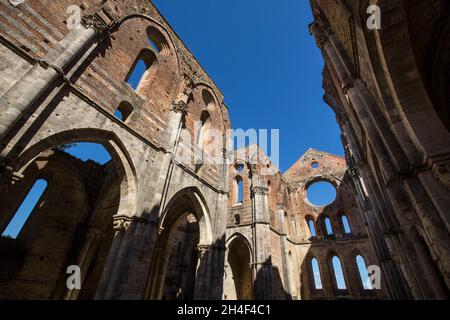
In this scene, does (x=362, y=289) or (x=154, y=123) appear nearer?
(x=154, y=123)

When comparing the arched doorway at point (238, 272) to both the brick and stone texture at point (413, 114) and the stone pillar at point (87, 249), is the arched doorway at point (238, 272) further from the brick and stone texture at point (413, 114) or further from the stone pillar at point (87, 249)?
the brick and stone texture at point (413, 114)

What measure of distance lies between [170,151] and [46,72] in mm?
4060

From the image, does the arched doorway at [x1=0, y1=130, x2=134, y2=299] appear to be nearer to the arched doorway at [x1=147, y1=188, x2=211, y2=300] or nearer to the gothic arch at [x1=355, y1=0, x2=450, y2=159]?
the arched doorway at [x1=147, y1=188, x2=211, y2=300]

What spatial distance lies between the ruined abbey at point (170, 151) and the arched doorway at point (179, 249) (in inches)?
3.0

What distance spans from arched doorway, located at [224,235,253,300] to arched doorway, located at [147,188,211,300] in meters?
3.02

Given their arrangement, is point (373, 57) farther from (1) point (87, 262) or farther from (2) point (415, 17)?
(1) point (87, 262)

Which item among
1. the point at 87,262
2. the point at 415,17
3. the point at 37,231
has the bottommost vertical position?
the point at 87,262

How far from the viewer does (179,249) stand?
14.5m

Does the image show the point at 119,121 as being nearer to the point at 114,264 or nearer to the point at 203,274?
the point at 114,264

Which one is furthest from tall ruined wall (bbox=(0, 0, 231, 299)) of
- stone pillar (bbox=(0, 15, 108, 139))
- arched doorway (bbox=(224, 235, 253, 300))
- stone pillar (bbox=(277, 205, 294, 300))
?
stone pillar (bbox=(277, 205, 294, 300))

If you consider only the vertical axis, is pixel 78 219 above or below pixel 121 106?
below

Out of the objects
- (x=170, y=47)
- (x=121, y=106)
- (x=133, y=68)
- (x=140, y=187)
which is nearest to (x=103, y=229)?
(x=140, y=187)

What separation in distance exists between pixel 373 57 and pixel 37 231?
13.3 metres

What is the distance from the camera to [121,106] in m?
7.25
